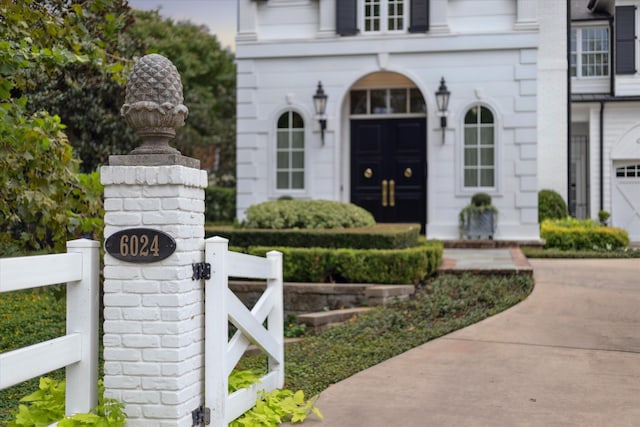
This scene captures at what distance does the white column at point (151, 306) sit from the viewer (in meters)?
3.98

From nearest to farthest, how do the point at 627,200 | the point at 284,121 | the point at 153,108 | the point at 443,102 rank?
the point at 153,108
the point at 443,102
the point at 284,121
the point at 627,200

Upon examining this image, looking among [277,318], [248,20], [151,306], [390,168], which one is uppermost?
[248,20]

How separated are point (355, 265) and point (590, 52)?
46.7ft

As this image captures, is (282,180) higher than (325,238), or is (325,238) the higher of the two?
(282,180)

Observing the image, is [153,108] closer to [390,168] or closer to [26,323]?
[26,323]

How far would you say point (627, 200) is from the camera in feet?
62.7

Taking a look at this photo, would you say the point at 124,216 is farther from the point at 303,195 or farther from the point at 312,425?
the point at 303,195

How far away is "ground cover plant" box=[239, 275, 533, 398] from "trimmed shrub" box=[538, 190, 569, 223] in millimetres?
8068

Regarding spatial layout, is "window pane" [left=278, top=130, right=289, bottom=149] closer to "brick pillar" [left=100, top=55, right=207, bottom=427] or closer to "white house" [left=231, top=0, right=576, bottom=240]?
"white house" [left=231, top=0, right=576, bottom=240]

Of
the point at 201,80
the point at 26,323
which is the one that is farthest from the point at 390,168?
the point at 201,80

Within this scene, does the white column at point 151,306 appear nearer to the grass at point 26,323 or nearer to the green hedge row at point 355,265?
the grass at point 26,323

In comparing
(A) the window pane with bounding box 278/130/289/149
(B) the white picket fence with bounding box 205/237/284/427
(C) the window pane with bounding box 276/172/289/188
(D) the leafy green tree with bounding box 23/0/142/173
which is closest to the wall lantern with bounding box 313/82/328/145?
(A) the window pane with bounding box 278/130/289/149

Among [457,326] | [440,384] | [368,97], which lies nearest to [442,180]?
[368,97]

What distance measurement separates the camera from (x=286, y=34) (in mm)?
15047
